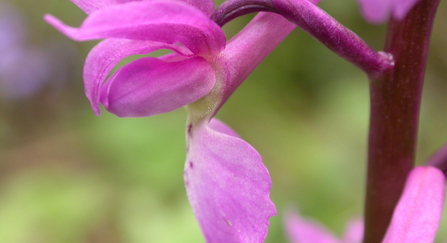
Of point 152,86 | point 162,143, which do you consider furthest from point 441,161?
point 162,143

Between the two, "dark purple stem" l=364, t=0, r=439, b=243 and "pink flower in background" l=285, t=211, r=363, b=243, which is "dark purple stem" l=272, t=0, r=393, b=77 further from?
"pink flower in background" l=285, t=211, r=363, b=243

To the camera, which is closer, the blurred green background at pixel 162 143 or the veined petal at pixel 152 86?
the veined petal at pixel 152 86

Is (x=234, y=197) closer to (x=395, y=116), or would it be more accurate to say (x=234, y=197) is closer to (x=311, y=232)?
(x=395, y=116)

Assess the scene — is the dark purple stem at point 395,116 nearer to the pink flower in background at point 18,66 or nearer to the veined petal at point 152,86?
the veined petal at point 152,86

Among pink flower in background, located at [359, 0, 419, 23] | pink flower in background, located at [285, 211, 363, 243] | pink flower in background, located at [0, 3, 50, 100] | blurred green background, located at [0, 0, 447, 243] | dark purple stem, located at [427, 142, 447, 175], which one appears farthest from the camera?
pink flower in background, located at [0, 3, 50, 100]

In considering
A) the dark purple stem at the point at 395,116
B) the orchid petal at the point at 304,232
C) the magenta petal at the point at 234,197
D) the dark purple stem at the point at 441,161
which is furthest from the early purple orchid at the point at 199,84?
the orchid petal at the point at 304,232

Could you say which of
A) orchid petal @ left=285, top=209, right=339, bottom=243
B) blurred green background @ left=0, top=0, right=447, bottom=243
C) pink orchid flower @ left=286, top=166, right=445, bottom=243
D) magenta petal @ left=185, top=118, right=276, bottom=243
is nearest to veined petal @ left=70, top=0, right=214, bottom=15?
magenta petal @ left=185, top=118, right=276, bottom=243
